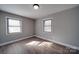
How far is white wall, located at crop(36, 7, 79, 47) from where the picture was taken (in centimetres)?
279

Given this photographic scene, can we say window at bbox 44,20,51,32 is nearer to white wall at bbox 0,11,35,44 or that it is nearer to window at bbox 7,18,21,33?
white wall at bbox 0,11,35,44

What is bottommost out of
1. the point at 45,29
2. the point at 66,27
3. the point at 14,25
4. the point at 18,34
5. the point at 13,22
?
the point at 18,34

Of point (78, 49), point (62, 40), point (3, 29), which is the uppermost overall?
point (3, 29)

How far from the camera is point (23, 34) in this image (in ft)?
16.9

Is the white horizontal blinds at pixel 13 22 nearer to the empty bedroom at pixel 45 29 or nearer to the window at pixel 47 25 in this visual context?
the empty bedroom at pixel 45 29

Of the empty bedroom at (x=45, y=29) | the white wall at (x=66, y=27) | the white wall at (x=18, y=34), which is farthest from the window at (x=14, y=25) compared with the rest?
the white wall at (x=66, y=27)

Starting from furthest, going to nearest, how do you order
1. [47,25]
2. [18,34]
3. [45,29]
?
1. [45,29]
2. [47,25]
3. [18,34]

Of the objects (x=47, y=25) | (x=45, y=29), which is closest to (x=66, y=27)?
(x=47, y=25)

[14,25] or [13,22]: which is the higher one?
[13,22]

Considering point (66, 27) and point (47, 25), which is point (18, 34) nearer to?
point (47, 25)

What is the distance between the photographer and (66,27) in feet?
10.6

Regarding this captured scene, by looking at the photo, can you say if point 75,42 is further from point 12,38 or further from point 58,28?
point 12,38
